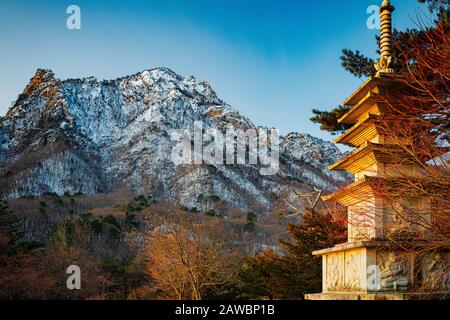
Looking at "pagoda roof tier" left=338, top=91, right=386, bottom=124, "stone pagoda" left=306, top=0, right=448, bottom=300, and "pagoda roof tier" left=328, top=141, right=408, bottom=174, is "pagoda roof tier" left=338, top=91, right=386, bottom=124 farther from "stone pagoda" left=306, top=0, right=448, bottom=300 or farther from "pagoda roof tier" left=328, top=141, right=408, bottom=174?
"pagoda roof tier" left=328, top=141, right=408, bottom=174

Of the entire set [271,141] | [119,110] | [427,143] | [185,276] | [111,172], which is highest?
[119,110]

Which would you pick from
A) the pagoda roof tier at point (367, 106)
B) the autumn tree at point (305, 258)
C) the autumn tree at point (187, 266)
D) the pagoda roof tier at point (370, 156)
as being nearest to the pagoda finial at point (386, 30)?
the pagoda roof tier at point (367, 106)

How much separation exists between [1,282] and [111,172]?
280 ft

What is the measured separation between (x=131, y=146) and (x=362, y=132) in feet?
→ 354

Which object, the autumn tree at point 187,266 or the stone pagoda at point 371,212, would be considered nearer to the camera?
the stone pagoda at point 371,212

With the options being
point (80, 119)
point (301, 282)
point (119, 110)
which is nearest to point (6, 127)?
point (80, 119)

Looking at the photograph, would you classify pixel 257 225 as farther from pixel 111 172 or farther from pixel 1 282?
pixel 1 282

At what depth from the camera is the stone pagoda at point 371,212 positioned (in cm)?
886

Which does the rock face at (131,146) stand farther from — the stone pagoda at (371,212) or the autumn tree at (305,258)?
the stone pagoda at (371,212)

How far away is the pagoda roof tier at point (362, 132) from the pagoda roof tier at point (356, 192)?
50.0 inches

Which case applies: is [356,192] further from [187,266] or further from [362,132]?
[187,266]

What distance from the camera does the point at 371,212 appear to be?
912 cm

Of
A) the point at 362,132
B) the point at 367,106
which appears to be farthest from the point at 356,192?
the point at 367,106

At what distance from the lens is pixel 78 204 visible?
264ft
